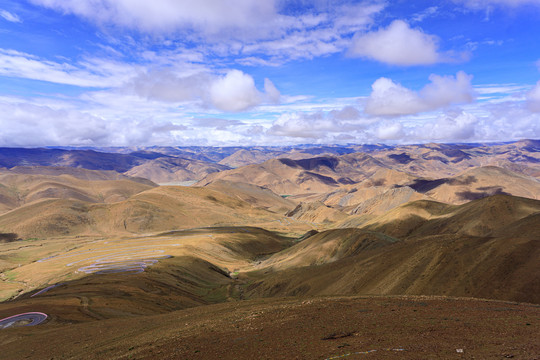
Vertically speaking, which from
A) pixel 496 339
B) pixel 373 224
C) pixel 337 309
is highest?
pixel 496 339

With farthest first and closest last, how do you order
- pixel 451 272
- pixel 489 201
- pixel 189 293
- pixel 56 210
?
pixel 56 210 → pixel 489 201 → pixel 189 293 → pixel 451 272

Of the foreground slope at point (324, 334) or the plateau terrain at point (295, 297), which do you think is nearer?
the foreground slope at point (324, 334)

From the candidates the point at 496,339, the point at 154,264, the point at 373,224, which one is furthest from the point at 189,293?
the point at 373,224

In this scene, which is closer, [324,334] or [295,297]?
[324,334]

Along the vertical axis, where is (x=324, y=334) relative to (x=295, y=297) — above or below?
above

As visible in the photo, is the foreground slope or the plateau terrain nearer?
the foreground slope

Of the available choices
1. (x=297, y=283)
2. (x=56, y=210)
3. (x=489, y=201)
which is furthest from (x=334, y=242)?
(x=56, y=210)

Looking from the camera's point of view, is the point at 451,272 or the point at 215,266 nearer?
the point at 451,272

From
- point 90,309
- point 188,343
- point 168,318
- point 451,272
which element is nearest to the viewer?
point 188,343

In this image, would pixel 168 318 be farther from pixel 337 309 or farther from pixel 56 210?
pixel 56 210

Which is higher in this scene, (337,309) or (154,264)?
(337,309)
